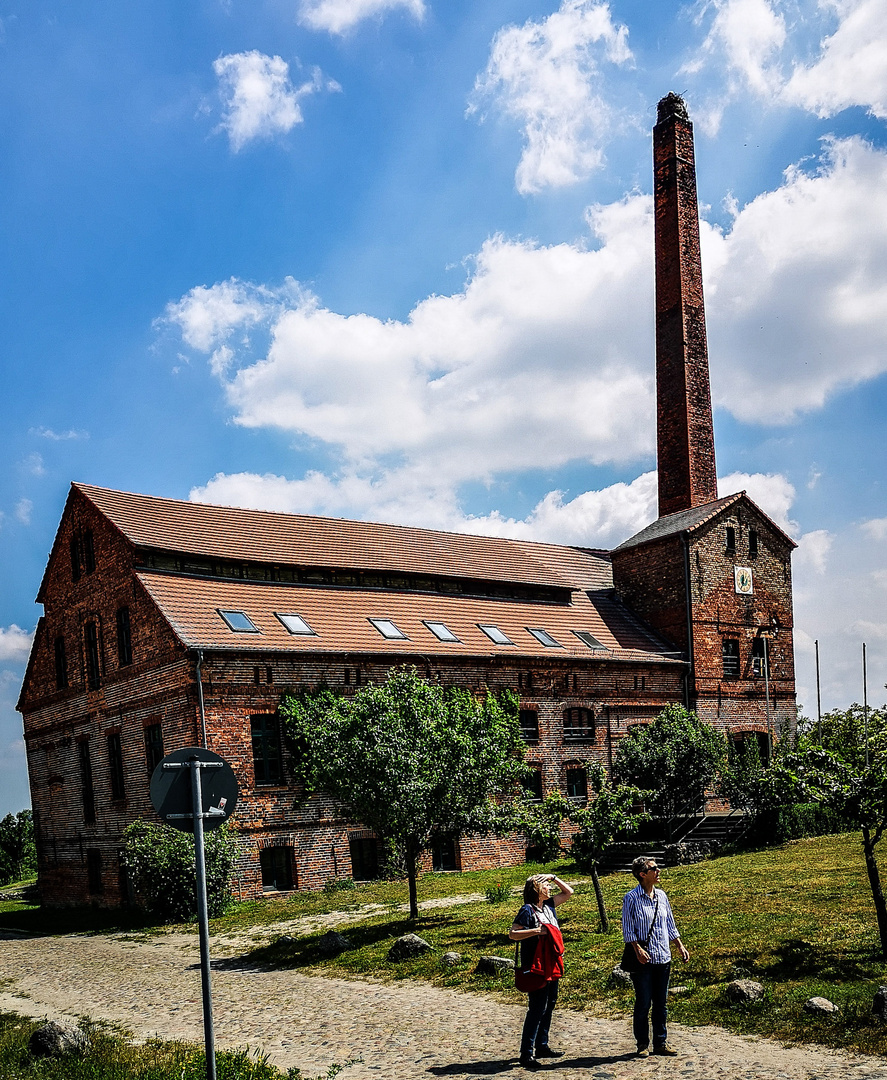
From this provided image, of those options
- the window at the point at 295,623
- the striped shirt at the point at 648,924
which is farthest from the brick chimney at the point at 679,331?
the striped shirt at the point at 648,924

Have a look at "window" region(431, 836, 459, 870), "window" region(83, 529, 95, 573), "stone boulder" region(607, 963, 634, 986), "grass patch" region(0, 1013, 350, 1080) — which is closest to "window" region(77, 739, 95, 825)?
"window" region(83, 529, 95, 573)

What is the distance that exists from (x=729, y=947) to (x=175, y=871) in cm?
1298

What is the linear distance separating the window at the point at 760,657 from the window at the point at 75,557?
75.4 ft

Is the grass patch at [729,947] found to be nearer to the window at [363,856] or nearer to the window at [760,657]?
the window at [363,856]

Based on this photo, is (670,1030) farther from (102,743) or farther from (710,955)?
(102,743)

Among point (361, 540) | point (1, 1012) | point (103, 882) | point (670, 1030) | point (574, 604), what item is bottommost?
point (103, 882)

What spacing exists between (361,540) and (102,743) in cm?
1003

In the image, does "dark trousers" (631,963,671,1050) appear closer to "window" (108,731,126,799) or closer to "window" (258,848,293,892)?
"window" (258,848,293,892)

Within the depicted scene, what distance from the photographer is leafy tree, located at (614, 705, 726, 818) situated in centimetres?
2605

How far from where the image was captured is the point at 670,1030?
1023cm

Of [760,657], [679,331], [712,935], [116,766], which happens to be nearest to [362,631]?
[116,766]

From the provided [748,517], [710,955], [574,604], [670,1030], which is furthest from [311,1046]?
[748,517]

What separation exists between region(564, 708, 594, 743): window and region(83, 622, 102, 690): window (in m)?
14.1

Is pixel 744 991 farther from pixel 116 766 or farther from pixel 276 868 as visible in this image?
pixel 116 766
